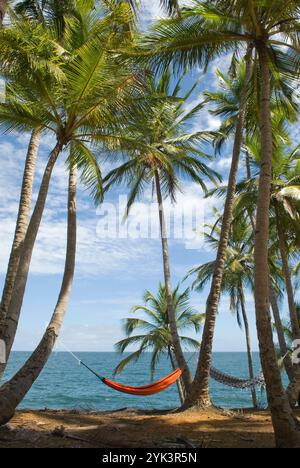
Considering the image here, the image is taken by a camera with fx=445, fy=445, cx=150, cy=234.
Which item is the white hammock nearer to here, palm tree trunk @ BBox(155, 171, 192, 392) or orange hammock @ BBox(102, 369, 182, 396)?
palm tree trunk @ BBox(155, 171, 192, 392)

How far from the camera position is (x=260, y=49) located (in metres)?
→ 6.35

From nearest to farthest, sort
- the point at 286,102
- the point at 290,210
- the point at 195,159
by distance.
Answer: the point at 286,102 < the point at 290,210 < the point at 195,159

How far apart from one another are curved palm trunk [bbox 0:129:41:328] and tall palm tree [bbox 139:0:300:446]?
269cm

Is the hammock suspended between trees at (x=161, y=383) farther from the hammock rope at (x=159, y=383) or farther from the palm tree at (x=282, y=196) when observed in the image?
the palm tree at (x=282, y=196)

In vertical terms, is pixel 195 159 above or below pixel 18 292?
above

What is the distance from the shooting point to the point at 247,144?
12219 mm

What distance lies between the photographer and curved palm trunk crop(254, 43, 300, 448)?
493cm

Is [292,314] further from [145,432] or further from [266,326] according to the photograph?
[266,326]

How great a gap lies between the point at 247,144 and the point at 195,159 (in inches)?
59.7

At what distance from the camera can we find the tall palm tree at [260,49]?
5.16m

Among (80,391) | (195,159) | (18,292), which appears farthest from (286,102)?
(80,391)

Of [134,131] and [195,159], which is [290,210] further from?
[134,131]

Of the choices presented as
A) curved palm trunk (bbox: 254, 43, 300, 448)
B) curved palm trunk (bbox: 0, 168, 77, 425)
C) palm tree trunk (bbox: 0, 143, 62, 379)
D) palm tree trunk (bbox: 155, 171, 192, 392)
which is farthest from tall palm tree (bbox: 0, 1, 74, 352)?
palm tree trunk (bbox: 155, 171, 192, 392)

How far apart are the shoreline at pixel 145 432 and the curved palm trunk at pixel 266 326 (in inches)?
27.6
